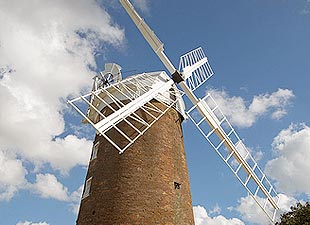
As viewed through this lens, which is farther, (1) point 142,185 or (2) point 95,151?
(2) point 95,151

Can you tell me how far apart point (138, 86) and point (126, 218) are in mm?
5063

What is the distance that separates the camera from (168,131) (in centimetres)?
1337

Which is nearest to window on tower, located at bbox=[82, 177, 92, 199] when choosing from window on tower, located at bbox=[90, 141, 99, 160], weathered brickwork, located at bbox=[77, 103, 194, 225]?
weathered brickwork, located at bbox=[77, 103, 194, 225]

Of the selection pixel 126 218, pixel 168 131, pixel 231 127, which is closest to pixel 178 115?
pixel 168 131

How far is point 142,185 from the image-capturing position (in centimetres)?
1156

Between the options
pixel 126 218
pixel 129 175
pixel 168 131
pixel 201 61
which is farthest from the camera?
pixel 201 61

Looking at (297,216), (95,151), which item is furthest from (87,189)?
(297,216)

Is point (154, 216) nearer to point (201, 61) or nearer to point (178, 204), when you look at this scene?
point (178, 204)

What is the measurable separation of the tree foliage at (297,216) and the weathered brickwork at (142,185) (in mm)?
3973

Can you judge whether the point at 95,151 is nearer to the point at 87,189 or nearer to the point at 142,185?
the point at 87,189

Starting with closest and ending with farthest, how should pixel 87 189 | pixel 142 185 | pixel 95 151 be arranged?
pixel 142 185, pixel 87 189, pixel 95 151

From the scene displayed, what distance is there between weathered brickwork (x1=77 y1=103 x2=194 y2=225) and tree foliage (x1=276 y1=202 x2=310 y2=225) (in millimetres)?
3973

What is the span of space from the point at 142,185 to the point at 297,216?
20.6 ft

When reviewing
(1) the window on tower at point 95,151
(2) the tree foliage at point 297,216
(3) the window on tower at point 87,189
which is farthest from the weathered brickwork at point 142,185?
(2) the tree foliage at point 297,216
